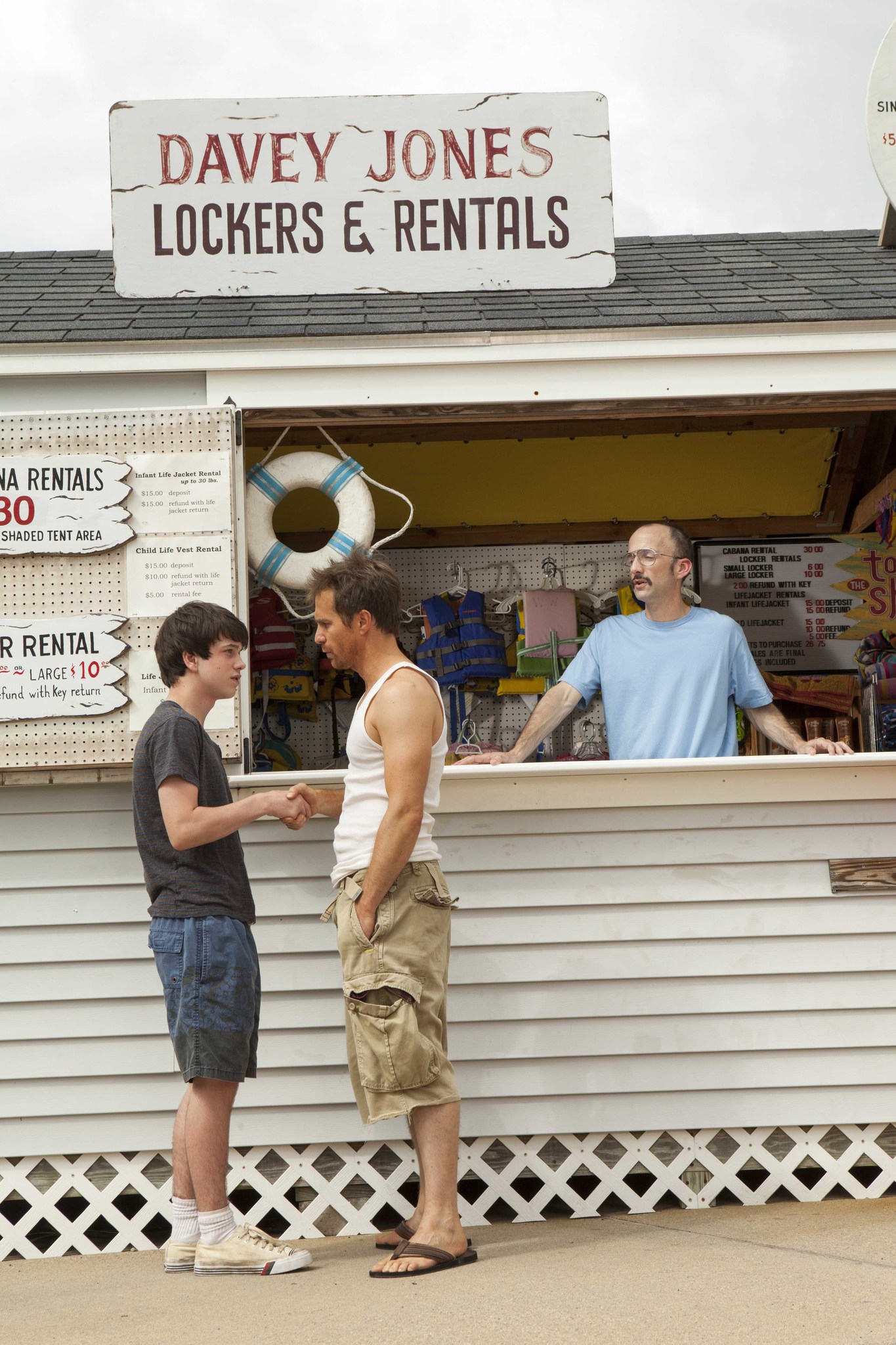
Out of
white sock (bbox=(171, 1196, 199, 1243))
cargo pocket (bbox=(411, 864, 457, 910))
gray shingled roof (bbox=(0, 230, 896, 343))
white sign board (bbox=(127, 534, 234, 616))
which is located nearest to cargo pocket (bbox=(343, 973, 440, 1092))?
cargo pocket (bbox=(411, 864, 457, 910))

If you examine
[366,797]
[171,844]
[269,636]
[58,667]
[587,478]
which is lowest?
[171,844]

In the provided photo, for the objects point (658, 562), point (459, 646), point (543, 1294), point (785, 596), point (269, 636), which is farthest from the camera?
point (785, 596)

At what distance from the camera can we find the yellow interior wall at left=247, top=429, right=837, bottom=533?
19.2 ft

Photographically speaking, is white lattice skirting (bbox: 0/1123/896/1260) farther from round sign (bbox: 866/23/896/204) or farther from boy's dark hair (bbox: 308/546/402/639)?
round sign (bbox: 866/23/896/204)

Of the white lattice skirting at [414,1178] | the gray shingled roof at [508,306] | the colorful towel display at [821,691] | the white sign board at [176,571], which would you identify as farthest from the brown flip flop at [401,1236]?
the colorful towel display at [821,691]

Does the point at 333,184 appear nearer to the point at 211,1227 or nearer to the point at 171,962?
the point at 171,962

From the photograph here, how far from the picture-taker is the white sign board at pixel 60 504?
11.7ft

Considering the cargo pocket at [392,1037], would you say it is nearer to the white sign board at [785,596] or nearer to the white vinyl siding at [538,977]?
the white vinyl siding at [538,977]

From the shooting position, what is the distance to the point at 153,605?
3.57 metres

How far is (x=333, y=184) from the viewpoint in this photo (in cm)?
396

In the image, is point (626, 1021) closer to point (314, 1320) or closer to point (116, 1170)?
point (314, 1320)

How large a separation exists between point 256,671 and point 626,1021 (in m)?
2.70

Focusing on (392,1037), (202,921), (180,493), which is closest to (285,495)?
(180,493)

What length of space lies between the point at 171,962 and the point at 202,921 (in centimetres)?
12
